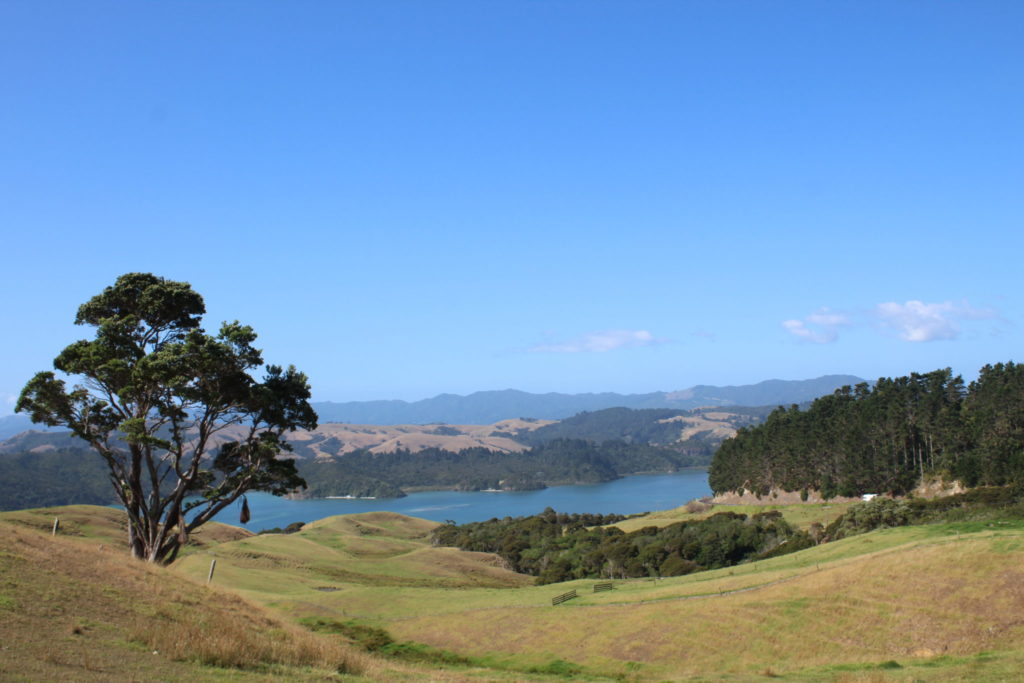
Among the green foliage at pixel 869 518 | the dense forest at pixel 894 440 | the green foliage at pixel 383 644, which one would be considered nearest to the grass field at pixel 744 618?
the green foliage at pixel 383 644

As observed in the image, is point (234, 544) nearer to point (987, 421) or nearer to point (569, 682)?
point (569, 682)

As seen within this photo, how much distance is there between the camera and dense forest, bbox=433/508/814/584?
67.5 metres

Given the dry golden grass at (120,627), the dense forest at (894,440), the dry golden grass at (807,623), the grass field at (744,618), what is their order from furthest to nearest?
1. the dense forest at (894,440)
2. the dry golden grass at (807,623)
3. the grass field at (744,618)
4. the dry golden grass at (120,627)

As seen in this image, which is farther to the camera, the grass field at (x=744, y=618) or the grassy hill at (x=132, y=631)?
the grass field at (x=744, y=618)

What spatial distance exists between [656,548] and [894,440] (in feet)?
159

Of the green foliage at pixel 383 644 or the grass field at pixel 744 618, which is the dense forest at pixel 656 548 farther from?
the green foliage at pixel 383 644

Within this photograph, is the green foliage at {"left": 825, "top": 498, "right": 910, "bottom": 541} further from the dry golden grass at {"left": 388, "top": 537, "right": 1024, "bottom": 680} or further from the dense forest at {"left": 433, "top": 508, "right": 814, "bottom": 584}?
the dry golden grass at {"left": 388, "top": 537, "right": 1024, "bottom": 680}

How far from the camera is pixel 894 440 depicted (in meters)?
99.5

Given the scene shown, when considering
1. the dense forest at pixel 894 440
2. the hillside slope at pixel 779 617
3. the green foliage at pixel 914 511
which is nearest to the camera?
the hillside slope at pixel 779 617

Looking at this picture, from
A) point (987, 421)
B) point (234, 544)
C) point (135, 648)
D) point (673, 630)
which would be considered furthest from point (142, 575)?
point (987, 421)

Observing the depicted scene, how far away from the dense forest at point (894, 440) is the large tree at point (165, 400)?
75.4 metres

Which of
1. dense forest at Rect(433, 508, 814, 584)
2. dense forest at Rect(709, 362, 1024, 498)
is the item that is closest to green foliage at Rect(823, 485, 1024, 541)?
dense forest at Rect(433, 508, 814, 584)

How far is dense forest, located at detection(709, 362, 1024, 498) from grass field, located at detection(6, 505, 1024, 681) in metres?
51.6

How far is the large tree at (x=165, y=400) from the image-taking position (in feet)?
85.0
